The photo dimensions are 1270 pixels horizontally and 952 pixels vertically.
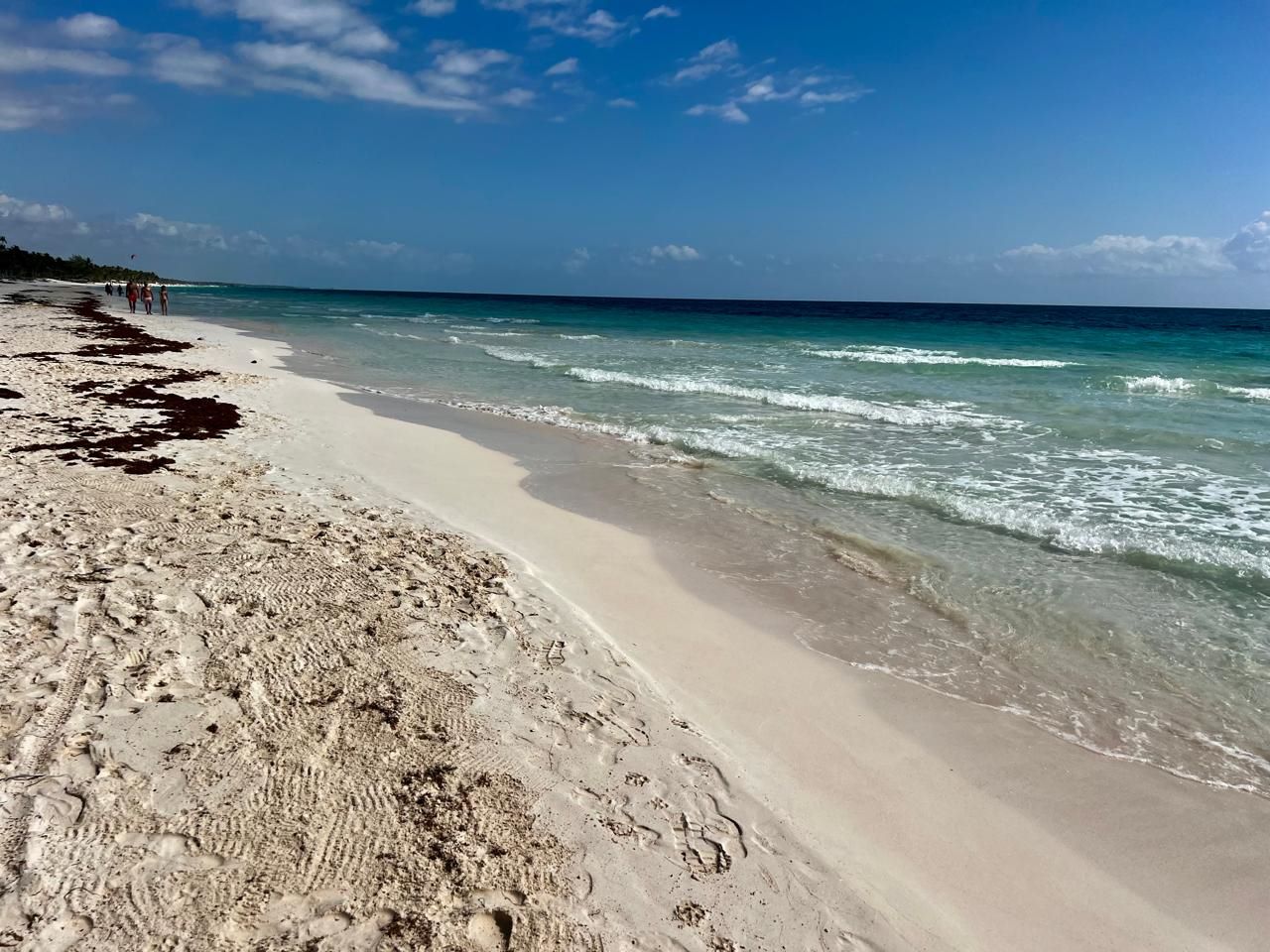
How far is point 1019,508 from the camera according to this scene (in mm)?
8828

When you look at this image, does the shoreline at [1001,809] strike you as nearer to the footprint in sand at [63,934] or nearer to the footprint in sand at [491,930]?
the footprint in sand at [491,930]

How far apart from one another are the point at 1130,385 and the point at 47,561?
26.0 metres

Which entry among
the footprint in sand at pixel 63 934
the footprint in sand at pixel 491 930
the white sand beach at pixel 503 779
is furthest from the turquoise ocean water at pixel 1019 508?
the footprint in sand at pixel 63 934

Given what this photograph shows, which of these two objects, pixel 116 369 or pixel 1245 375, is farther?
pixel 1245 375

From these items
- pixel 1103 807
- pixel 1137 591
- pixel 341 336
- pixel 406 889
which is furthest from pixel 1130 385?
pixel 341 336

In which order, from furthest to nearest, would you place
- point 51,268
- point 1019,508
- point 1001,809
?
point 51,268 → point 1019,508 → point 1001,809

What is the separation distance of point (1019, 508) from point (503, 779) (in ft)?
25.4

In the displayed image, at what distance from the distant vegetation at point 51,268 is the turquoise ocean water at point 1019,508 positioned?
3465 inches

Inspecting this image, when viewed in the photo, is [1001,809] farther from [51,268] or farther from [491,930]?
[51,268]

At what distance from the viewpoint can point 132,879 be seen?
2.72 metres

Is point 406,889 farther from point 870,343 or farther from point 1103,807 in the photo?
point 870,343

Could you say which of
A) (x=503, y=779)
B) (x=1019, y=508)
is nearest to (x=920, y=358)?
(x=1019, y=508)

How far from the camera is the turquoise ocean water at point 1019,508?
16.4ft

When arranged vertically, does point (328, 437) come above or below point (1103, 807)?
above
